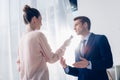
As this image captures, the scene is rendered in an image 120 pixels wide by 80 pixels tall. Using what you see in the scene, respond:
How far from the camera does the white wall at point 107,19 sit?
1497 millimetres

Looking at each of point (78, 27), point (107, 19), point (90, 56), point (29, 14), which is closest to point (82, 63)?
point (90, 56)

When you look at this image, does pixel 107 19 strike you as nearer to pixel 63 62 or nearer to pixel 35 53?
pixel 63 62

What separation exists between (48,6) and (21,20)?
0.23 meters

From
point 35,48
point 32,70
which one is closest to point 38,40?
point 35,48

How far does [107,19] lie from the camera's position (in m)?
1.56

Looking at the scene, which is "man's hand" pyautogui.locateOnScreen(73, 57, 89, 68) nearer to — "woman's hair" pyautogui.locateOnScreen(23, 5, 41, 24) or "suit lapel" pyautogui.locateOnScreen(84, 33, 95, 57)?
"suit lapel" pyautogui.locateOnScreen(84, 33, 95, 57)

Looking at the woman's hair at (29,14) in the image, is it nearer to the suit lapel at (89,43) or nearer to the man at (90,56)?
the man at (90,56)

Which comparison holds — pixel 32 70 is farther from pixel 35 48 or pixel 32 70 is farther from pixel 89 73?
pixel 89 73

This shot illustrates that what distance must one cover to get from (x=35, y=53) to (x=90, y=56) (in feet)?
1.14

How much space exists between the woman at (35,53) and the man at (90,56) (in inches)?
4.9

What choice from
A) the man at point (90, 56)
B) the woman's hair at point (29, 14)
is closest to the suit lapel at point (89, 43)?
the man at point (90, 56)

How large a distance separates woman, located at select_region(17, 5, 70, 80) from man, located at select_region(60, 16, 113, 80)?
12 centimetres

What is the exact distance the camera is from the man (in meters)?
1.42

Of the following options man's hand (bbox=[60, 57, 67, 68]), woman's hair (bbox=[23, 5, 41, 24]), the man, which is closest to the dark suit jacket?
the man
